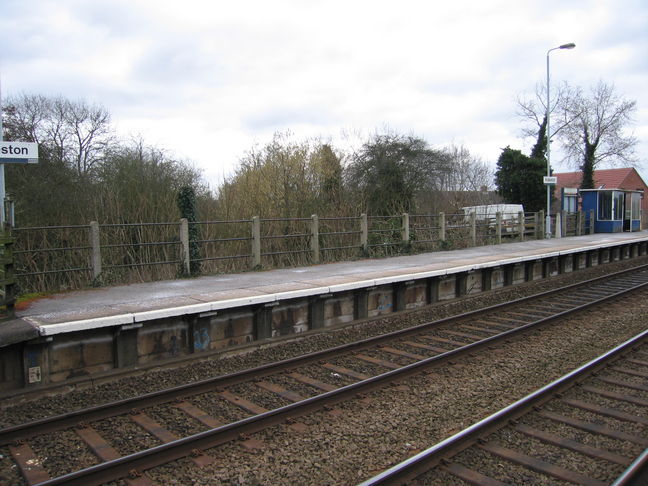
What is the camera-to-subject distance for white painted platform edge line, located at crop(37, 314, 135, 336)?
20.7ft

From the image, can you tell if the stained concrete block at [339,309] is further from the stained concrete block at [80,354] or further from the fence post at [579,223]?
the fence post at [579,223]

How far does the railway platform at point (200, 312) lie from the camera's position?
6504 millimetres

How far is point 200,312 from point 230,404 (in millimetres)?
2171

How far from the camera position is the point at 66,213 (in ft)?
41.5

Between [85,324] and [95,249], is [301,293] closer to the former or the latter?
[85,324]

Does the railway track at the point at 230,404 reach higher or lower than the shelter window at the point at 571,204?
lower

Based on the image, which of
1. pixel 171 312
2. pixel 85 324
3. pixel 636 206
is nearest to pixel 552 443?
pixel 171 312

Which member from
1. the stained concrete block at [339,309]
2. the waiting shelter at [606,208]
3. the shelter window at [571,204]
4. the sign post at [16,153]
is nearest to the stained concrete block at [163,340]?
the sign post at [16,153]

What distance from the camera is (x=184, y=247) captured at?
11.5 metres

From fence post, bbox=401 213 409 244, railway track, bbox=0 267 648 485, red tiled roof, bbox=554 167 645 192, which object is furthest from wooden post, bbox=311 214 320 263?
red tiled roof, bbox=554 167 645 192

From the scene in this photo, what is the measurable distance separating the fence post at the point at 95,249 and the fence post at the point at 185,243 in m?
1.83

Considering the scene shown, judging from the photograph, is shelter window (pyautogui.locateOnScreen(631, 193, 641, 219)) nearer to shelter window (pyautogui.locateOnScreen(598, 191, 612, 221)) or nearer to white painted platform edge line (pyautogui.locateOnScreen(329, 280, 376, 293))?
shelter window (pyautogui.locateOnScreen(598, 191, 612, 221))

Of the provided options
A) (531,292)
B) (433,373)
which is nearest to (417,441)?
(433,373)

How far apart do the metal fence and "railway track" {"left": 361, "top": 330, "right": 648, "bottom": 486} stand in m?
7.11
